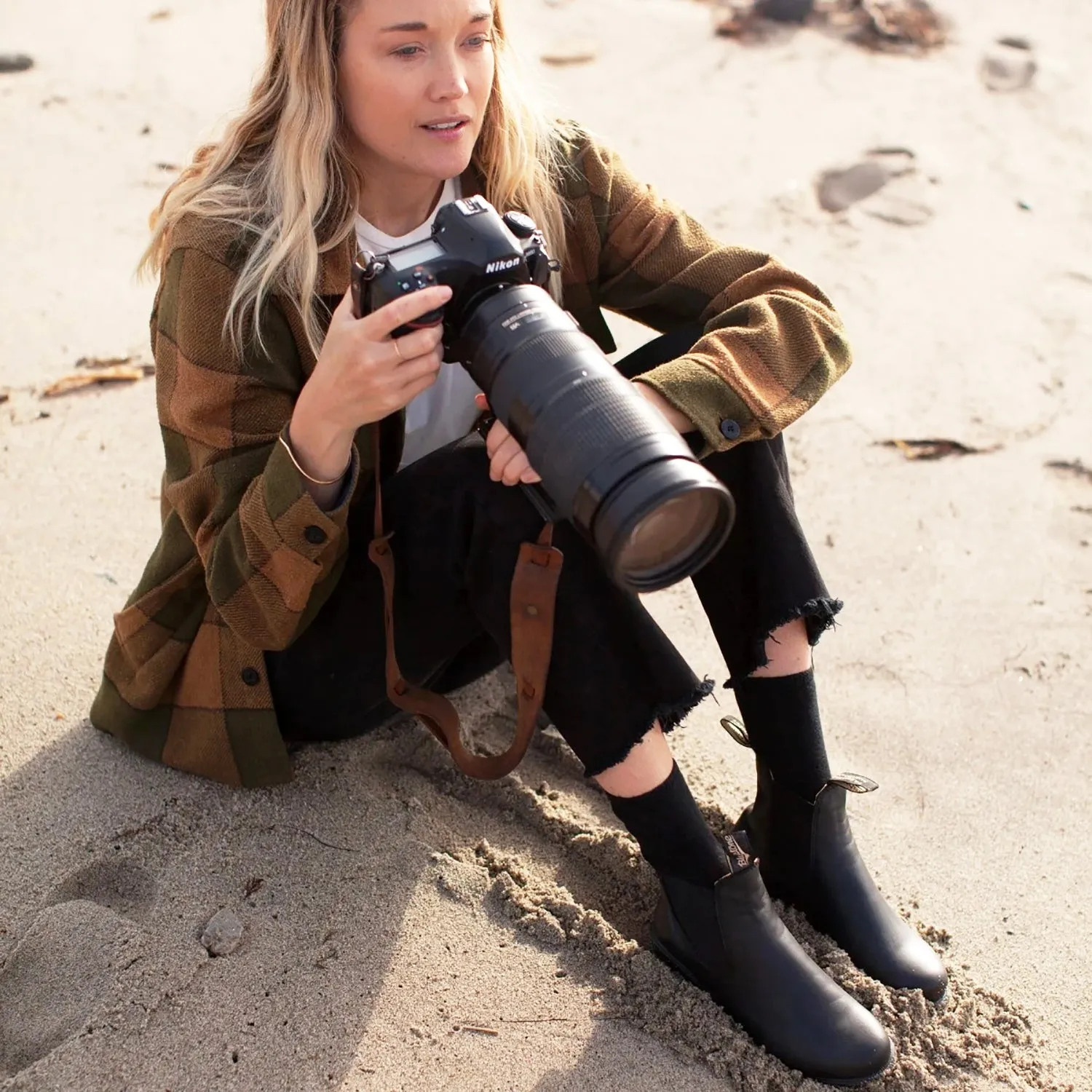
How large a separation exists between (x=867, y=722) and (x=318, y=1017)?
98 centimetres

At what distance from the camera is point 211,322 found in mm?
1563

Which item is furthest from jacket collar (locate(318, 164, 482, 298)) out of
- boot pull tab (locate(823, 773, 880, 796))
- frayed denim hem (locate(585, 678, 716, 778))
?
boot pull tab (locate(823, 773, 880, 796))

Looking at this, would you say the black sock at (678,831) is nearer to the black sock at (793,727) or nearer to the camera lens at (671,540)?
the black sock at (793,727)

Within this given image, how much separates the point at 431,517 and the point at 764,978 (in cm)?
67

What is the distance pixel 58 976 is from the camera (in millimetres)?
1579

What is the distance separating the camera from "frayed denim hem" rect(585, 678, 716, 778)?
1.54 m

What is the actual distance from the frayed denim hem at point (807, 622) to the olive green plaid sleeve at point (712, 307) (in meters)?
0.22

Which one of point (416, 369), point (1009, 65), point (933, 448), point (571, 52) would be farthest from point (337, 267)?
point (1009, 65)

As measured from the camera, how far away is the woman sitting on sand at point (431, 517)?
154 cm

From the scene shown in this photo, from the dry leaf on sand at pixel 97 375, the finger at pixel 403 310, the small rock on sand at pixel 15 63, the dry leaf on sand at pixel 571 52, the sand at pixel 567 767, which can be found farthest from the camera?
the dry leaf on sand at pixel 571 52

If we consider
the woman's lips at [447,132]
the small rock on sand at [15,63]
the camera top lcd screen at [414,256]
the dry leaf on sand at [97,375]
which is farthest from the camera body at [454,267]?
the small rock on sand at [15,63]

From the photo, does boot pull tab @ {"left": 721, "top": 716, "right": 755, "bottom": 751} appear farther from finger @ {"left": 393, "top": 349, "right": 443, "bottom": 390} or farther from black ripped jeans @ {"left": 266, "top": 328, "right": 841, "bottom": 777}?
finger @ {"left": 393, "top": 349, "right": 443, "bottom": 390}

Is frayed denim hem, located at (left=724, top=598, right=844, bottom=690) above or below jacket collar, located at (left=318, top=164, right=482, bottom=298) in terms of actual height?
below

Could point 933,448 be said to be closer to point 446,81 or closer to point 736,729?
point 736,729
